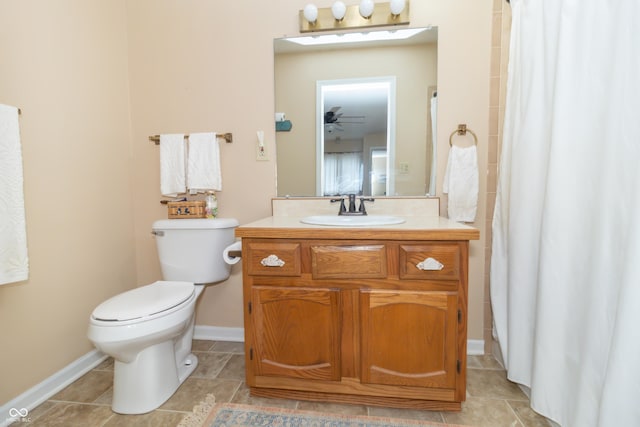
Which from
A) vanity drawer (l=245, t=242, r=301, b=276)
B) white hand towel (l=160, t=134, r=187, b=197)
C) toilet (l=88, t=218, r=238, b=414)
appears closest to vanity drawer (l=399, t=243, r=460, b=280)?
vanity drawer (l=245, t=242, r=301, b=276)

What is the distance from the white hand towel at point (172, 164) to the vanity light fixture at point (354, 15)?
1.00 m

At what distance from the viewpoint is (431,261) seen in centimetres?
117

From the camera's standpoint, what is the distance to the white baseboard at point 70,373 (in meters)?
1.27

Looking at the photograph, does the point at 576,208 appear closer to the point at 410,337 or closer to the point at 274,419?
the point at 410,337

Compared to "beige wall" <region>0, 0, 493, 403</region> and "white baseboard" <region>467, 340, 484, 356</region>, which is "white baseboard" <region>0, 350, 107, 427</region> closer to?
"beige wall" <region>0, 0, 493, 403</region>

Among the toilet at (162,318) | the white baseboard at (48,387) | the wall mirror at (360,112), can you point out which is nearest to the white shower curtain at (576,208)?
the wall mirror at (360,112)

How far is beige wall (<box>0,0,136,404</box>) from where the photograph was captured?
131 centimetres

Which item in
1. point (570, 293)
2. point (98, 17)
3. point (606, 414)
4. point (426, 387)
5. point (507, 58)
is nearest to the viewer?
point (606, 414)

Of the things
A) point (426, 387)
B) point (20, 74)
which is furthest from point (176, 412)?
point (20, 74)

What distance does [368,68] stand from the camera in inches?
67.9

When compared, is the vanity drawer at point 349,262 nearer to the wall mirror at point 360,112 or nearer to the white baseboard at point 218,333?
the wall mirror at point 360,112

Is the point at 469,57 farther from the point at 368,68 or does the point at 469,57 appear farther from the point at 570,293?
the point at 570,293

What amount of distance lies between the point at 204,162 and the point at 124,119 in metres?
0.60

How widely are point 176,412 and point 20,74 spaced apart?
5.31ft
